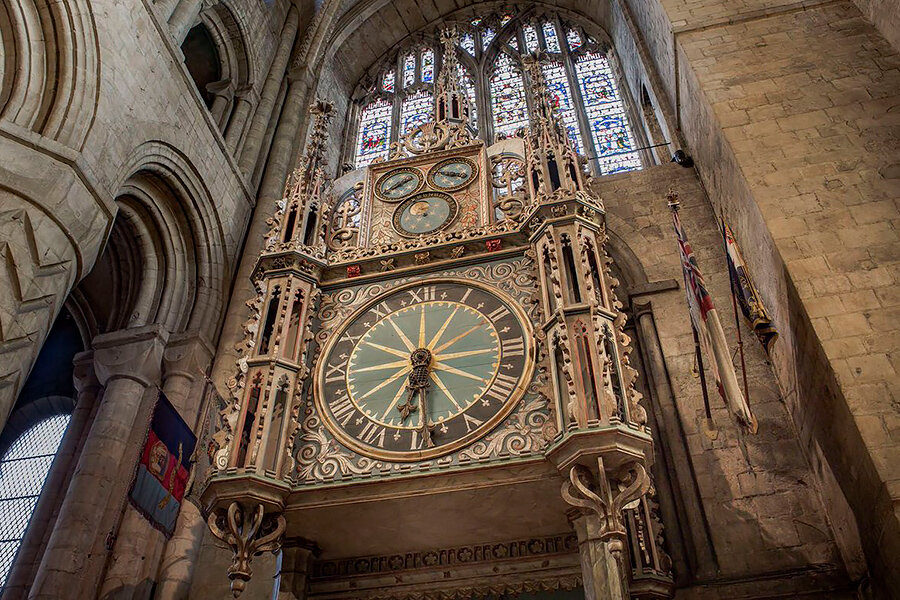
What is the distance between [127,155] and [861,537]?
26.5 ft

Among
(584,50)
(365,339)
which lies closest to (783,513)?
(365,339)

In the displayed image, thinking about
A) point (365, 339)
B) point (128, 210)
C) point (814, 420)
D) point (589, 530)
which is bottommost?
point (589, 530)

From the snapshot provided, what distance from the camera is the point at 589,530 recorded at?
4773 millimetres

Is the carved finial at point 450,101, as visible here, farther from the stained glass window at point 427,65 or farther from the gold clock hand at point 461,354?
the stained glass window at point 427,65

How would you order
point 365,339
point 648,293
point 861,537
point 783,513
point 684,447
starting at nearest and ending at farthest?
point 861,537 → point 365,339 → point 783,513 → point 684,447 → point 648,293

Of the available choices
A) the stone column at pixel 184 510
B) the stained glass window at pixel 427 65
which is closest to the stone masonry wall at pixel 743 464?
the stone column at pixel 184 510

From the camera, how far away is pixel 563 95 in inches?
523

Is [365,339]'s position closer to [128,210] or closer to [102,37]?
[102,37]

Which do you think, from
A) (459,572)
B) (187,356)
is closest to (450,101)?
(187,356)

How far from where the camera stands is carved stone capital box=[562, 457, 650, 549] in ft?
14.5

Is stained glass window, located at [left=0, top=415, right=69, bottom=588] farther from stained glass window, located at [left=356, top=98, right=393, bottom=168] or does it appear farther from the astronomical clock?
stained glass window, located at [left=356, top=98, right=393, bottom=168]

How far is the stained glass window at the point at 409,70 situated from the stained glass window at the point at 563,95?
293 centimetres

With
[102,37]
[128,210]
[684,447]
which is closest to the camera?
[684,447]

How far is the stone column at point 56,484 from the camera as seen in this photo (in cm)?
864
